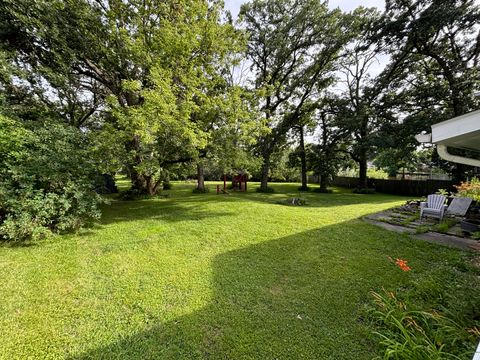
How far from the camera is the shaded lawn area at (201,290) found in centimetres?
219

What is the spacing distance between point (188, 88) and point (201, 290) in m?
6.13

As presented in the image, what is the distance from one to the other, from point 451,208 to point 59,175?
1194cm

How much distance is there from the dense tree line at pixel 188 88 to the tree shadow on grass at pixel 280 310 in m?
4.09

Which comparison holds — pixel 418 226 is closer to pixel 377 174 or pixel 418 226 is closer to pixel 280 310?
pixel 280 310

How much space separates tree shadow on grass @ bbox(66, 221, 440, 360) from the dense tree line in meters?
4.09

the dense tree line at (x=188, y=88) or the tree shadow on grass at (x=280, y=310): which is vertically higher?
the dense tree line at (x=188, y=88)

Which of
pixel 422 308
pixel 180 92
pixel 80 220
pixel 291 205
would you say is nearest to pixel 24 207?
pixel 80 220

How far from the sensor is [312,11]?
11.6 meters

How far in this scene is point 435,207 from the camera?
20.8ft

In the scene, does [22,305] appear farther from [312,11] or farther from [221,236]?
[312,11]

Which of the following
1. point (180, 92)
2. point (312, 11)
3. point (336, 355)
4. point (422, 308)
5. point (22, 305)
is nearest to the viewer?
point (336, 355)

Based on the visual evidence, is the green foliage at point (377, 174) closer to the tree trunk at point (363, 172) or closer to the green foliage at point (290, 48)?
the tree trunk at point (363, 172)

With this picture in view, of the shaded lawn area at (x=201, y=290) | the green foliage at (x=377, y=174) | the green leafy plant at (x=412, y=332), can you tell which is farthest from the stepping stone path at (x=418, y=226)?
the green foliage at (x=377, y=174)

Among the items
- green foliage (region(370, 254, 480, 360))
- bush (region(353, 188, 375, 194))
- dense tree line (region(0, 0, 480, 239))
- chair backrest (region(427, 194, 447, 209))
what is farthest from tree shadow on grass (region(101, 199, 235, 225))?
→ bush (region(353, 188, 375, 194))
